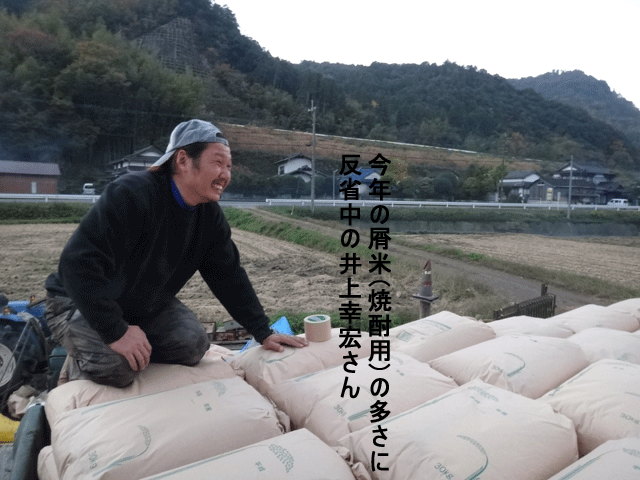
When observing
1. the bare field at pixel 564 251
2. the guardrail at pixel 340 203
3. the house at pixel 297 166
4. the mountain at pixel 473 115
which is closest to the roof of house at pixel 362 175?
the guardrail at pixel 340 203

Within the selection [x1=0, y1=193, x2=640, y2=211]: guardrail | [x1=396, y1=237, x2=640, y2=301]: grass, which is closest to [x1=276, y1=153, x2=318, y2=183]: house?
[x1=0, y1=193, x2=640, y2=211]: guardrail

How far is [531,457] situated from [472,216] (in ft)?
35.6

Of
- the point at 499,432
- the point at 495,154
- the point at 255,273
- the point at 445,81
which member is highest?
the point at 445,81

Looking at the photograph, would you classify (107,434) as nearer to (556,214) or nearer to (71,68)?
(71,68)

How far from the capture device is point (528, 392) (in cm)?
109

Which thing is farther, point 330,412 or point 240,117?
point 240,117

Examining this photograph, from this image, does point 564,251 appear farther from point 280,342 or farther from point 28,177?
point 28,177

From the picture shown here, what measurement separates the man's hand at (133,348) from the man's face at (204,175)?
35 cm

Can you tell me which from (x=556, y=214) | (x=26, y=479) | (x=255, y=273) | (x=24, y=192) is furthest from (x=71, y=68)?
(x=556, y=214)

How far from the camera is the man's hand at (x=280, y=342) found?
4.01ft

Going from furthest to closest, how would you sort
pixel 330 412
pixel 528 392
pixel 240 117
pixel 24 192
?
pixel 240 117 → pixel 24 192 → pixel 528 392 → pixel 330 412

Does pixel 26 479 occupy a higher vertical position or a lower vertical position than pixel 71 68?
lower

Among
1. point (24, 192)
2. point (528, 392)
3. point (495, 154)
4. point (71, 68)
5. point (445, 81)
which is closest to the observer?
point (528, 392)

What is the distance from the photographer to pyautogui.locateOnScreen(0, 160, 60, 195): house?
562cm
